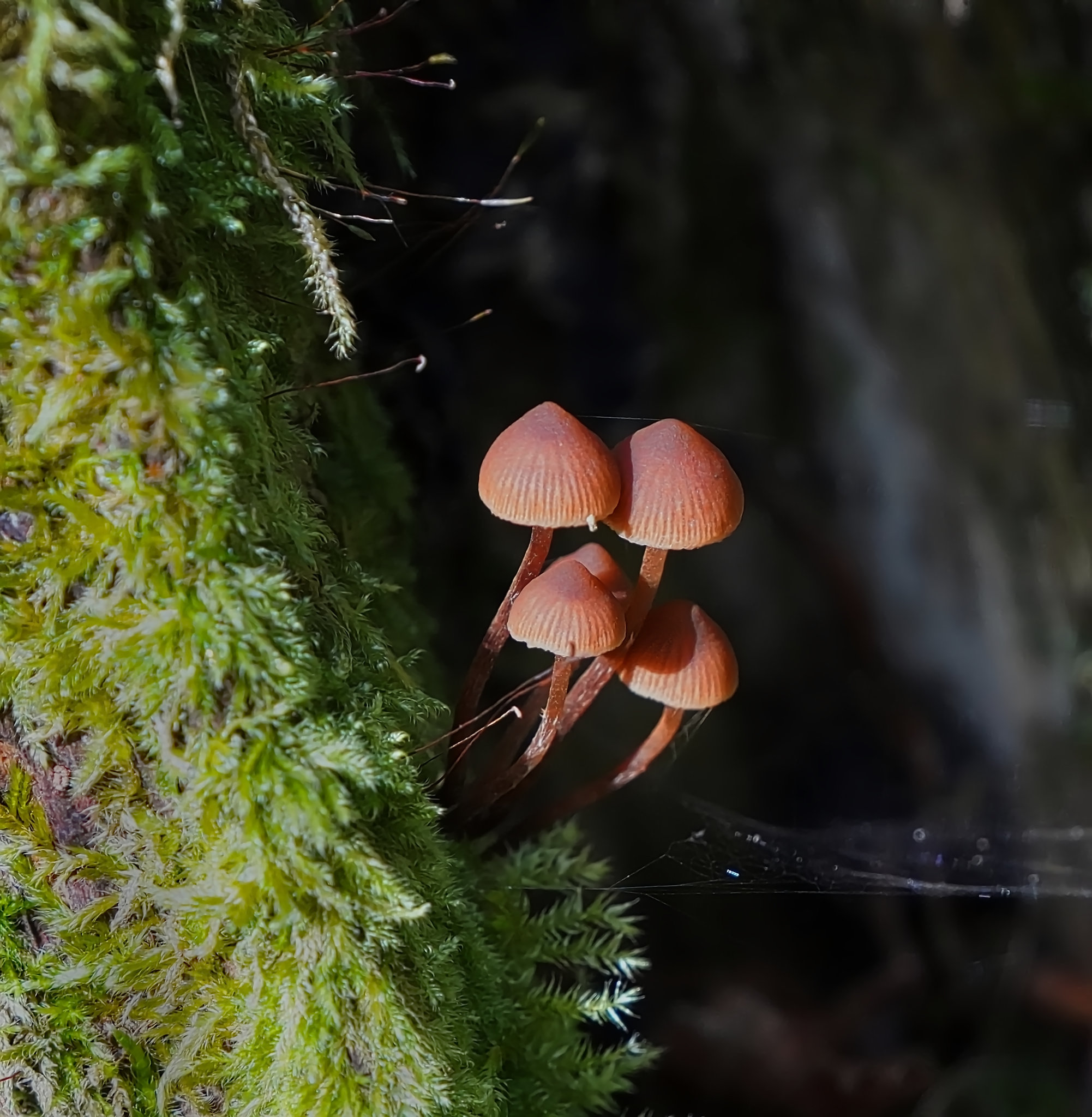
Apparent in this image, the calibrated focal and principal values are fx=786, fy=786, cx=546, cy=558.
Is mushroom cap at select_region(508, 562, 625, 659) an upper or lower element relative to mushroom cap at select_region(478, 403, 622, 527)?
lower

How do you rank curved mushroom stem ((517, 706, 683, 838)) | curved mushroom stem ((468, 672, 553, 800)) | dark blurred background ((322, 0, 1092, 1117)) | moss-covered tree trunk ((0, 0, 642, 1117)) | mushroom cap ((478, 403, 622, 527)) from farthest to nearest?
dark blurred background ((322, 0, 1092, 1117)) < curved mushroom stem ((517, 706, 683, 838)) < curved mushroom stem ((468, 672, 553, 800)) < mushroom cap ((478, 403, 622, 527)) < moss-covered tree trunk ((0, 0, 642, 1117))

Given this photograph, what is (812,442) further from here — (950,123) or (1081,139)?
(1081,139)

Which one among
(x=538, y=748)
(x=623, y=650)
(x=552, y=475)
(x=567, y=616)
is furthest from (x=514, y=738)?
(x=552, y=475)

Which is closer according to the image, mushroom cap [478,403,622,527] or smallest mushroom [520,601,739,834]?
mushroom cap [478,403,622,527]

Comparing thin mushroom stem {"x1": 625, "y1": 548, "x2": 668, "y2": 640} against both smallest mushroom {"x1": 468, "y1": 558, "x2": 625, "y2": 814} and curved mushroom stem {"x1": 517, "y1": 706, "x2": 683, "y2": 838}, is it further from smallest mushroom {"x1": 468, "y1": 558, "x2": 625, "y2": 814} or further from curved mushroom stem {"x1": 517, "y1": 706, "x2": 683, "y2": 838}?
curved mushroom stem {"x1": 517, "y1": 706, "x2": 683, "y2": 838}

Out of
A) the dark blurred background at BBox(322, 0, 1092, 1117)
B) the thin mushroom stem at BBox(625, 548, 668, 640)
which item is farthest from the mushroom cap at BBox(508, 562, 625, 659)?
the dark blurred background at BBox(322, 0, 1092, 1117)

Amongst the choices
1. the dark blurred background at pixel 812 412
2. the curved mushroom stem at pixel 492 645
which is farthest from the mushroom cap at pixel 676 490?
the dark blurred background at pixel 812 412
